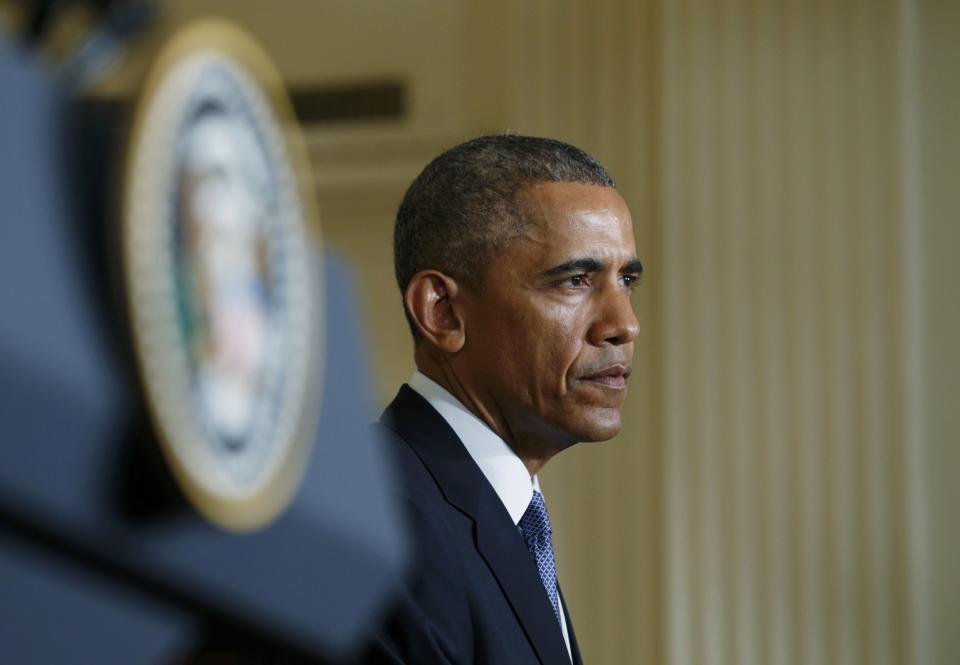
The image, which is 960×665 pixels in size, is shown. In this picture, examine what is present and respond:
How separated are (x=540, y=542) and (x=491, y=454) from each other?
19 cm

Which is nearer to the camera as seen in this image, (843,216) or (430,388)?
(430,388)

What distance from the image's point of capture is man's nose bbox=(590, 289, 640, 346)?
288 cm

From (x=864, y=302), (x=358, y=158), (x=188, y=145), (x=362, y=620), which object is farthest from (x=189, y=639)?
(x=358, y=158)

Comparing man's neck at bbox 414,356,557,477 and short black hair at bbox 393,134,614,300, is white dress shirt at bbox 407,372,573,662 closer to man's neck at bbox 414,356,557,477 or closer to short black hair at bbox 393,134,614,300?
man's neck at bbox 414,356,557,477

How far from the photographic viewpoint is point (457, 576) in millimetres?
2424

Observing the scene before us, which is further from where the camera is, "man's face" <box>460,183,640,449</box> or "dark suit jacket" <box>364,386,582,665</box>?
"man's face" <box>460,183,640,449</box>

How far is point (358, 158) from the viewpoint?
7.56 m

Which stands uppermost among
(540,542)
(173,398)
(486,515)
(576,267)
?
(173,398)

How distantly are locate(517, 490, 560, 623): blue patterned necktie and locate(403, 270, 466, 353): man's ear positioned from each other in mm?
366

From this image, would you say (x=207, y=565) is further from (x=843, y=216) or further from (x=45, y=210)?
(x=843, y=216)

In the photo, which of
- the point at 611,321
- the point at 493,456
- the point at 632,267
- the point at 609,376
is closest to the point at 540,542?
the point at 493,456

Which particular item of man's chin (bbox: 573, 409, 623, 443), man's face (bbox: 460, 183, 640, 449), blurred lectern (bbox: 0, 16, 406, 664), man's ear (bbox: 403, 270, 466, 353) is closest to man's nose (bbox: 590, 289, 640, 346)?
man's face (bbox: 460, 183, 640, 449)

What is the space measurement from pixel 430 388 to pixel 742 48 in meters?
3.89

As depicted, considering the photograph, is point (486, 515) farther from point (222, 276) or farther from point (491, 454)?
point (222, 276)
